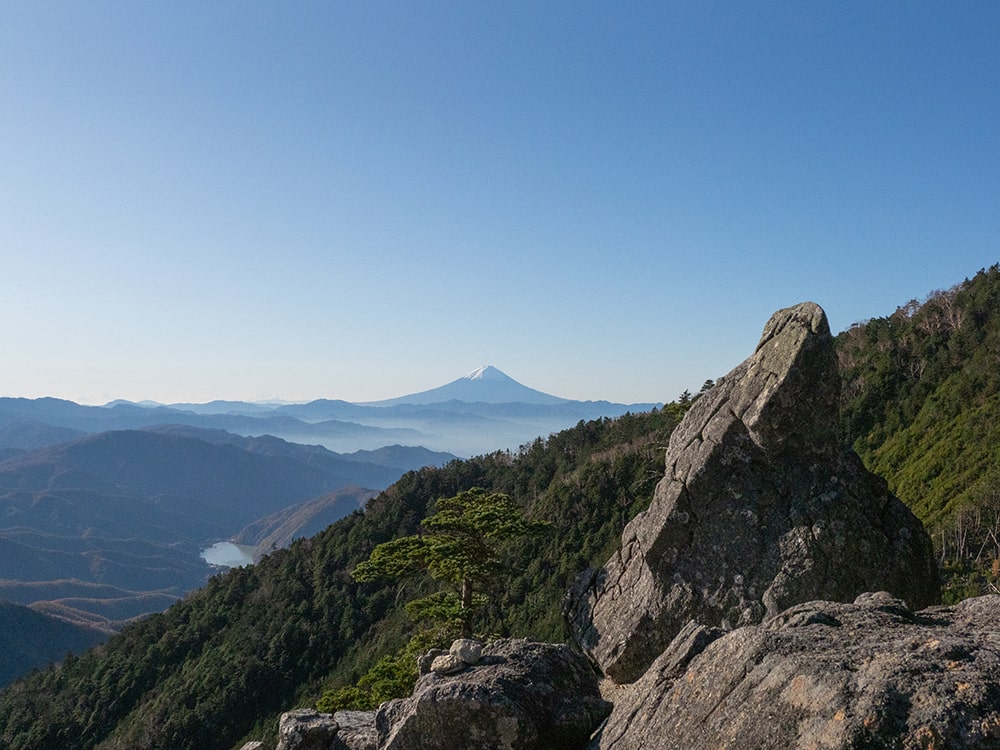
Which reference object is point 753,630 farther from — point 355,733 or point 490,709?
point 355,733


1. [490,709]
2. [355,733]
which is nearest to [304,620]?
[355,733]

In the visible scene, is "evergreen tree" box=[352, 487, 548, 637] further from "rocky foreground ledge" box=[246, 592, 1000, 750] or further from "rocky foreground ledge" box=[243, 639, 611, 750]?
"rocky foreground ledge" box=[243, 639, 611, 750]


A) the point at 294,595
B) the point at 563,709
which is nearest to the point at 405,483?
the point at 294,595

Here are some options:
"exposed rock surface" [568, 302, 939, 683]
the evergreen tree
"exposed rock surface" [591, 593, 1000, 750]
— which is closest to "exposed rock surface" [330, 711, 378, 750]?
"exposed rock surface" [591, 593, 1000, 750]

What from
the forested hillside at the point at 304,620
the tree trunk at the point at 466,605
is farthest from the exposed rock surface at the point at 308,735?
the forested hillside at the point at 304,620

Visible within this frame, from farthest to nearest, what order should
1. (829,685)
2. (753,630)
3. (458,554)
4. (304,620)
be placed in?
(304,620), (458,554), (753,630), (829,685)

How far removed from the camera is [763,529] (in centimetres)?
1952

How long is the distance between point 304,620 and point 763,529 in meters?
90.4

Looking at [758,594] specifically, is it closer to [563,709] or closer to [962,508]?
[563,709]

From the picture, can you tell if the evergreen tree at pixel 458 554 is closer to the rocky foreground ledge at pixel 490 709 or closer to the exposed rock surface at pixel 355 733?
the exposed rock surface at pixel 355 733

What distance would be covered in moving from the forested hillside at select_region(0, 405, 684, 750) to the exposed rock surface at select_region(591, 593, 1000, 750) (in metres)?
60.0

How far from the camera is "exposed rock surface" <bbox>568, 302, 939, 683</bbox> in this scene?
60.8 feet

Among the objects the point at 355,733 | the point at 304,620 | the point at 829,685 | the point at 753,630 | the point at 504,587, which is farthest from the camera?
the point at 304,620

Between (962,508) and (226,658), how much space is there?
9192 cm
